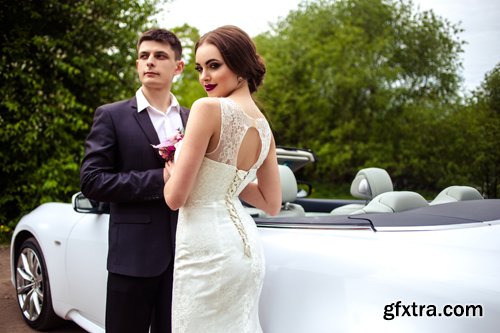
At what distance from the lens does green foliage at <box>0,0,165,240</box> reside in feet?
21.9

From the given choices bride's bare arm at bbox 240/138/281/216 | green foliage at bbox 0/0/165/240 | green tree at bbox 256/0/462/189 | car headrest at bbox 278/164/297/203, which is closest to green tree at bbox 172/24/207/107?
green tree at bbox 256/0/462/189

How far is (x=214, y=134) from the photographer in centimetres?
176

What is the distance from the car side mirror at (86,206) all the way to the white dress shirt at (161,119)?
97 cm

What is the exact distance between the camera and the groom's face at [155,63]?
230cm

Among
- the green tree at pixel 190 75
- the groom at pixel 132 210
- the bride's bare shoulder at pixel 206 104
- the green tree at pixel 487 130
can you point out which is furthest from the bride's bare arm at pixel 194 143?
the green tree at pixel 190 75

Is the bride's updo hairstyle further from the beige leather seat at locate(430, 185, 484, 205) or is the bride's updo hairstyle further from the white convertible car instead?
the beige leather seat at locate(430, 185, 484, 205)

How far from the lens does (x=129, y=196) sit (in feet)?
6.85

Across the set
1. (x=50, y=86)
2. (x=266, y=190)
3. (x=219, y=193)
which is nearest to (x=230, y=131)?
(x=219, y=193)

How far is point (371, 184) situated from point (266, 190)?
1320 millimetres

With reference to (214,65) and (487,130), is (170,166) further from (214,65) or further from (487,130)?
(487,130)

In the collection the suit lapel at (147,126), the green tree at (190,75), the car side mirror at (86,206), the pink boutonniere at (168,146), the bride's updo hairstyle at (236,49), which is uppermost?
the green tree at (190,75)

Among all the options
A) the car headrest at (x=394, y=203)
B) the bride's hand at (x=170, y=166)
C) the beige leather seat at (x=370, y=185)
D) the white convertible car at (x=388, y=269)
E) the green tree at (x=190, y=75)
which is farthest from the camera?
the green tree at (x=190, y=75)

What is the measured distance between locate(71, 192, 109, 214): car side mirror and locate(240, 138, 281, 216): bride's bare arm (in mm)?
1263

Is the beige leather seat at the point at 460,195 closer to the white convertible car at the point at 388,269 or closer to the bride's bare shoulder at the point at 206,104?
the white convertible car at the point at 388,269
